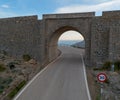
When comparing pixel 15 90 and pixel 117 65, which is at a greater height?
pixel 117 65

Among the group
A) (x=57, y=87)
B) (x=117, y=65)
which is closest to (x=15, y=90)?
(x=57, y=87)

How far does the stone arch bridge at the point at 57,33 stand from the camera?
808 inches

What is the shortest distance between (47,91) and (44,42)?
12.4m

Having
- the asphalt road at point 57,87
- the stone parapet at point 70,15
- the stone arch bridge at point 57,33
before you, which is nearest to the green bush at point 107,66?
the stone arch bridge at point 57,33

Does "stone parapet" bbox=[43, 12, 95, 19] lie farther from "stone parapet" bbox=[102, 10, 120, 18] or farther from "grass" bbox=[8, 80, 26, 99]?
"grass" bbox=[8, 80, 26, 99]

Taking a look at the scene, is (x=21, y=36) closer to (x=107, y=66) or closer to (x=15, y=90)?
(x=107, y=66)

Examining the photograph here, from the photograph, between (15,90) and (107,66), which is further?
(107,66)

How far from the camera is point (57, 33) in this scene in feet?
84.7

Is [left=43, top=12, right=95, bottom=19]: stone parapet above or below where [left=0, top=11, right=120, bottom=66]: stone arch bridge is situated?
above

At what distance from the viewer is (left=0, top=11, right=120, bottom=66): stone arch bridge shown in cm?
2053

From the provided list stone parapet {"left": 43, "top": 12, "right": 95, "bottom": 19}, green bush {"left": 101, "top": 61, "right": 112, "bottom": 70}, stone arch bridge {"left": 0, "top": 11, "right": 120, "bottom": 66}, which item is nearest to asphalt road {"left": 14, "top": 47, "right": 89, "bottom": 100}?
green bush {"left": 101, "top": 61, "right": 112, "bottom": 70}

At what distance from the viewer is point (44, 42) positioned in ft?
81.9

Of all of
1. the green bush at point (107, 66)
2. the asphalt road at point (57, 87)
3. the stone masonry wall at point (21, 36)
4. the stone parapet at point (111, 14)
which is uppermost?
the stone parapet at point (111, 14)

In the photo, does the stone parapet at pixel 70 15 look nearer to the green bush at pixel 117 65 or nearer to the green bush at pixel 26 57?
the green bush at pixel 26 57
